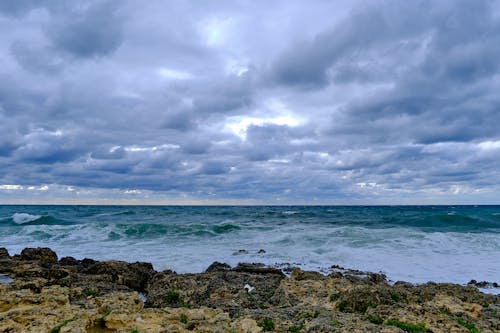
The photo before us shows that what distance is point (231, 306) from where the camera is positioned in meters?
6.45

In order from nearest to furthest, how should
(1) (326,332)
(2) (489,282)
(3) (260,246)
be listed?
1. (1) (326,332)
2. (2) (489,282)
3. (3) (260,246)

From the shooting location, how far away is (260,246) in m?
18.8

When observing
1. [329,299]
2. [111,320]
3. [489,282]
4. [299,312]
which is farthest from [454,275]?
[111,320]

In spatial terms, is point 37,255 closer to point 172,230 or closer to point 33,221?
point 172,230

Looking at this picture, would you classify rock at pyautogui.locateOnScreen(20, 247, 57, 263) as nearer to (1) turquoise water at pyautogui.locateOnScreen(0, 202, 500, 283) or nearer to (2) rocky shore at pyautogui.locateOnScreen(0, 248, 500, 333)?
(2) rocky shore at pyautogui.locateOnScreen(0, 248, 500, 333)

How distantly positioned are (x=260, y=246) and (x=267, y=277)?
9.34 meters

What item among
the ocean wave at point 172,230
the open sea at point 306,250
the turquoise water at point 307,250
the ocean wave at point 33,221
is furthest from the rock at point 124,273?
the ocean wave at point 33,221

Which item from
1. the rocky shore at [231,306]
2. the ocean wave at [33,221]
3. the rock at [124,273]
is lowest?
the ocean wave at [33,221]

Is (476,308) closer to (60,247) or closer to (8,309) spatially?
(8,309)

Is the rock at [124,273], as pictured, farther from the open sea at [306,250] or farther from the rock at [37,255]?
the rock at [37,255]

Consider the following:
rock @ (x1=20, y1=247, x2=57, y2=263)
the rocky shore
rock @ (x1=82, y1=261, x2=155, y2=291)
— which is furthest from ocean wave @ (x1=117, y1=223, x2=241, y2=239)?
the rocky shore

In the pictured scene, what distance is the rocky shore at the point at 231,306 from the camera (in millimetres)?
5152

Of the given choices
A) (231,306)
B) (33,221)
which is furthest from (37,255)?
(33,221)

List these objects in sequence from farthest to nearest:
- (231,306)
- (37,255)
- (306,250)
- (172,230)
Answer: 1. (172,230)
2. (306,250)
3. (37,255)
4. (231,306)
